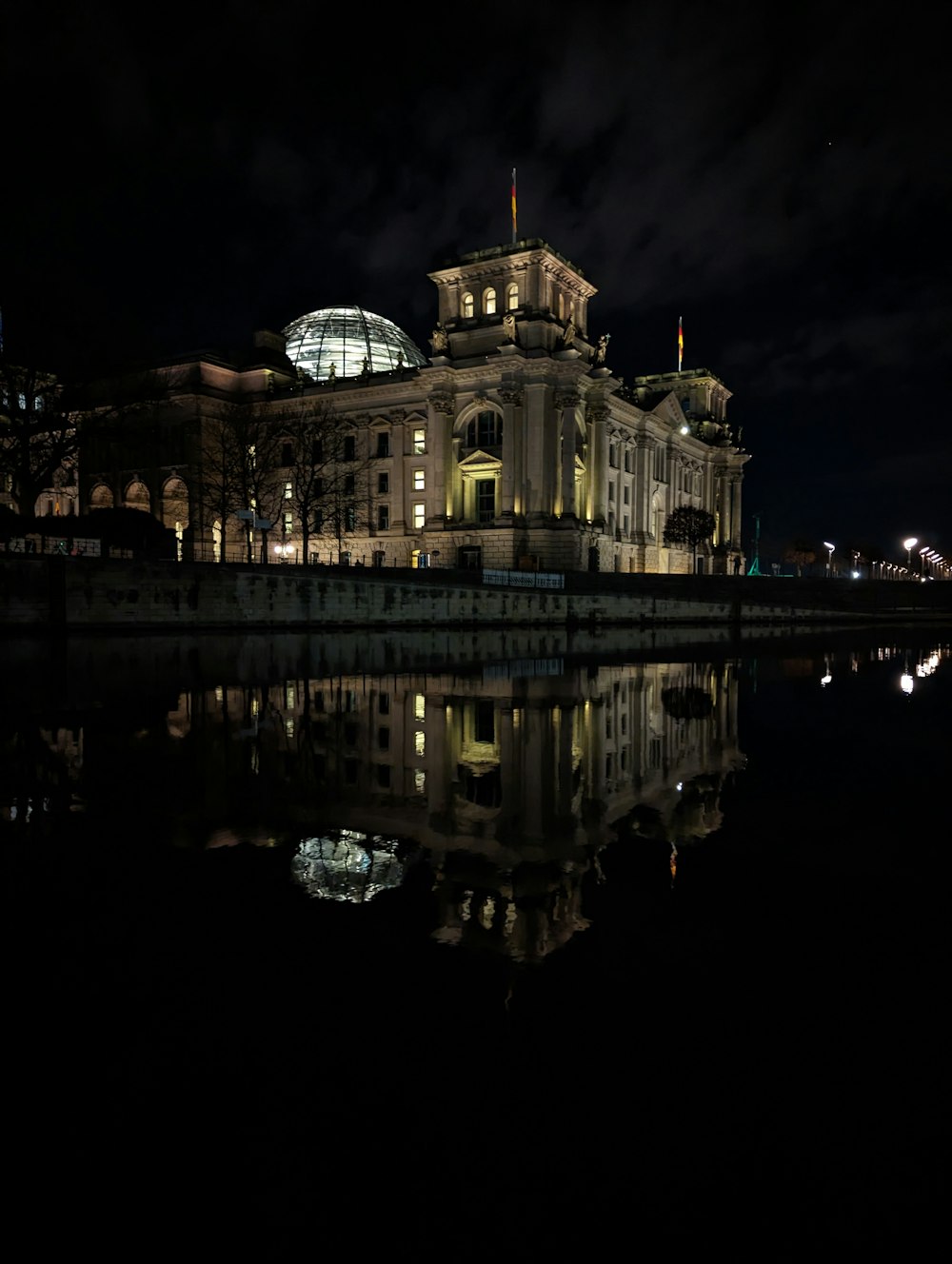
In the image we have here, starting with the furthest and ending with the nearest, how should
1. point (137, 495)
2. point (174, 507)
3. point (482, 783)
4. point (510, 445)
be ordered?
point (137, 495), point (174, 507), point (510, 445), point (482, 783)

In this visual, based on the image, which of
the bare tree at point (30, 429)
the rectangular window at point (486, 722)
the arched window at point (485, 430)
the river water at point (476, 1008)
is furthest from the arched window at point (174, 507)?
the river water at point (476, 1008)

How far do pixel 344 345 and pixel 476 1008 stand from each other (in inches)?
3725

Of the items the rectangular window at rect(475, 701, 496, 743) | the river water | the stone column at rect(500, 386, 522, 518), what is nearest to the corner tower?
the stone column at rect(500, 386, 522, 518)

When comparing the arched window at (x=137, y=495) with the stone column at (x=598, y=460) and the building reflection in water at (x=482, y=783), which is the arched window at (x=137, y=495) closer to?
the stone column at (x=598, y=460)

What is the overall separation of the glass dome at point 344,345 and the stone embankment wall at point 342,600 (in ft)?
150

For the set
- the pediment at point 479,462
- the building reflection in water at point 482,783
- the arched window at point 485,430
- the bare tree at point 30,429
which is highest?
the arched window at point 485,430

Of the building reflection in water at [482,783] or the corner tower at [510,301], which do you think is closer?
the building reflection in water at [482,783]

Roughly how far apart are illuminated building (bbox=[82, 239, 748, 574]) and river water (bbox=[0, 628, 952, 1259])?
2267 inches

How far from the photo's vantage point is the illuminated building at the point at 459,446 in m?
66.8

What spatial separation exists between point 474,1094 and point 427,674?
51.5 ft

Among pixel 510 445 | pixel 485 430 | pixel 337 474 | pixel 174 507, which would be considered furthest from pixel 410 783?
pixel 174 507

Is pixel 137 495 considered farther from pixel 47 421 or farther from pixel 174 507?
pixel 47 421

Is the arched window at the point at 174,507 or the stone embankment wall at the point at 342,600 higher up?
the arched window at the point at 174,507

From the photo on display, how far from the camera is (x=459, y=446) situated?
70625 mm
